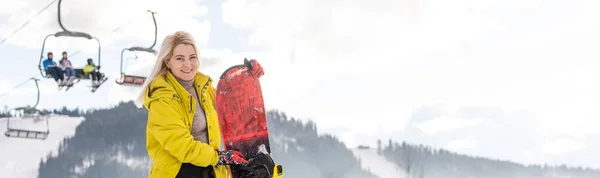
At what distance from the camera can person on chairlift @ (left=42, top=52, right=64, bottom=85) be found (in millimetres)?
20828

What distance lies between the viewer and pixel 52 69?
822 inches

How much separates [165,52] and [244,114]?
57cm

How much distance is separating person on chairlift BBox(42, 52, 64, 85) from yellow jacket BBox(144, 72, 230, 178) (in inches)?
723

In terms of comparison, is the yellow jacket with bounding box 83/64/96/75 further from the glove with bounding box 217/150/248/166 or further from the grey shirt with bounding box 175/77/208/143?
the glove with bounding box 217/150/248/166

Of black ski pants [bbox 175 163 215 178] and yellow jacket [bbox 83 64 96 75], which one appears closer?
black ski pants [bbox 175 163 215 178]

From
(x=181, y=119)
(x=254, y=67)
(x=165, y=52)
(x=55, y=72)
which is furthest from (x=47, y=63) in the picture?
(x=181, y=119)

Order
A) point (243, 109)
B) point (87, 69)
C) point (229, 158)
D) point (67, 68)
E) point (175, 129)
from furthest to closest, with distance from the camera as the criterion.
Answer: point (87, 69) < point (67, 68) < point (243, 109) < point (229, 158) < point (175, 129)

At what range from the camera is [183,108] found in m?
3.54

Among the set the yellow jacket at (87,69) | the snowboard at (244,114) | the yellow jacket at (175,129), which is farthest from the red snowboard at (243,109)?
the yellow jacket at (87,69)

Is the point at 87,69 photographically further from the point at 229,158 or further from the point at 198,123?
the point at 229,158

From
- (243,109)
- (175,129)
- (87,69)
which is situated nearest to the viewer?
(175,129)

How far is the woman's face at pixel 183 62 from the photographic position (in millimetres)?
3596

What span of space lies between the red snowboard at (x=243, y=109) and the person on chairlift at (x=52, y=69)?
18.2m

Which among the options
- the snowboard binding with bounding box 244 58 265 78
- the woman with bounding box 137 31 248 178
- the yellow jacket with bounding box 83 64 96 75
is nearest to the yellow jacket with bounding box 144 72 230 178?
the woman with bounding box 137 31 248 178
